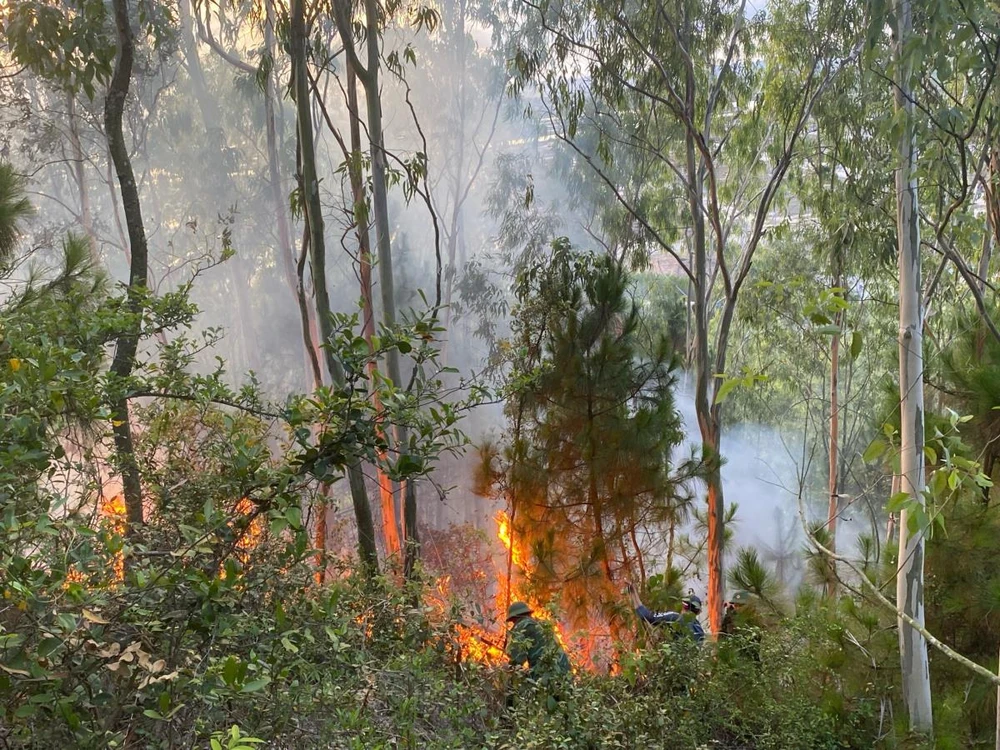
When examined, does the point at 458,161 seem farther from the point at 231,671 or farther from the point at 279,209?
the point at 231,671

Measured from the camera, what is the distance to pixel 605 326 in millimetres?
4438

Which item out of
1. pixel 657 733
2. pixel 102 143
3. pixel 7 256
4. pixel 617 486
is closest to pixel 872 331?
pixel 617 486

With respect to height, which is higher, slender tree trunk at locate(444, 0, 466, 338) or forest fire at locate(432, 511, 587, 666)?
slender tree trunk at locate(444, 0, 466, 338)

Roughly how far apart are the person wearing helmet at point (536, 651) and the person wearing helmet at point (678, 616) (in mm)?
803

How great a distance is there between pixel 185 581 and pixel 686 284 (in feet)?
24.7

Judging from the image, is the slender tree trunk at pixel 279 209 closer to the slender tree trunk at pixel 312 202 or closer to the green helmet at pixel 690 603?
the slender tree trunk at pixel 312 202

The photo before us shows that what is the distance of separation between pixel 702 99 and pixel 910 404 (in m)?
3.39

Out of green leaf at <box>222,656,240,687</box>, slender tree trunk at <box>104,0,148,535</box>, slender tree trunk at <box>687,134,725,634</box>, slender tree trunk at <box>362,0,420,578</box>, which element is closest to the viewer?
Answer: green leaf at <box>222,656,240,687</box>

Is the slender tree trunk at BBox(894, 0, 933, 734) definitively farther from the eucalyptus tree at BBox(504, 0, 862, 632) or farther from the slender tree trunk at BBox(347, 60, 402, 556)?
the slender tree trunk at BBox(347, 60, 402, 556)

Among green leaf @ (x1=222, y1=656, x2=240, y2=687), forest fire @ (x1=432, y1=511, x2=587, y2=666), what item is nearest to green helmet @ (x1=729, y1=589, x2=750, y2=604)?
forest fire @ (x1=432, y1=511, x2=587, y2=666)

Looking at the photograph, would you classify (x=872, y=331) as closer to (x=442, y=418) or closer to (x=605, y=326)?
(x=605, y=326)

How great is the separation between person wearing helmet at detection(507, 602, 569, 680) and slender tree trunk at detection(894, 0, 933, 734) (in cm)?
126

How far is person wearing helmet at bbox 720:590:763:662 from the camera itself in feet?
10.9

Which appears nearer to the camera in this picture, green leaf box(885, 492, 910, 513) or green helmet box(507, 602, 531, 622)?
green leaf box(885, 492, 910, 513)
